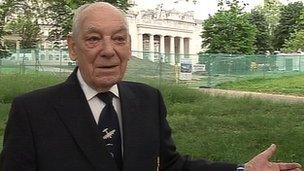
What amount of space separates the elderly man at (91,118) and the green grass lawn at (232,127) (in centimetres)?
483

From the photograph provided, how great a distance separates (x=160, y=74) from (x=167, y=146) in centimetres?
2019

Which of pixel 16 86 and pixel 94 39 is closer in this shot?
pixel 94 39

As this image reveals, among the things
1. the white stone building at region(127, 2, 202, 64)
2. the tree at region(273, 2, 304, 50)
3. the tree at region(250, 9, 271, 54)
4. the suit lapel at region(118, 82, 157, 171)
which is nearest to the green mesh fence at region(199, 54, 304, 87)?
the tree at region(250, 9, 271, 54)

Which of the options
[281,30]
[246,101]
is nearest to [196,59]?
[246,101]

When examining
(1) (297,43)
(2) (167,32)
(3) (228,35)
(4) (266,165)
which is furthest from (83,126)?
(2) (167,32)

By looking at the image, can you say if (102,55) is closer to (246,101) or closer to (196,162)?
(196,162)

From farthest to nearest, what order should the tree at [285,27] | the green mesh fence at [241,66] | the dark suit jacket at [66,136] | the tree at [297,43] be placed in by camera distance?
the tree at [285,27] < the tree at [297,43] < the green mesh fence at [241,66] < the dark suit jacket at [66,136]

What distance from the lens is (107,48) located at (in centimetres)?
176

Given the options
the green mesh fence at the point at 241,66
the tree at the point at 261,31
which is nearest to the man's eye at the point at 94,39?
the green mesh fence at the point at 241,66

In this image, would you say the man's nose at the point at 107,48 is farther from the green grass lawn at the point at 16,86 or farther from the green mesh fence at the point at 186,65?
the green mesh fence at the point at 186,65

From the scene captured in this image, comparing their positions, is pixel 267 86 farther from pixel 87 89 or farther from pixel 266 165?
pixel 87 89

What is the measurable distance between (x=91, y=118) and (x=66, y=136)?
0.10 m

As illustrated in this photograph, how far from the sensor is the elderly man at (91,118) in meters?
1.71

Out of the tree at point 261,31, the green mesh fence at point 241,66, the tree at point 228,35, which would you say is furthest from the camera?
the tree at point 261,31
